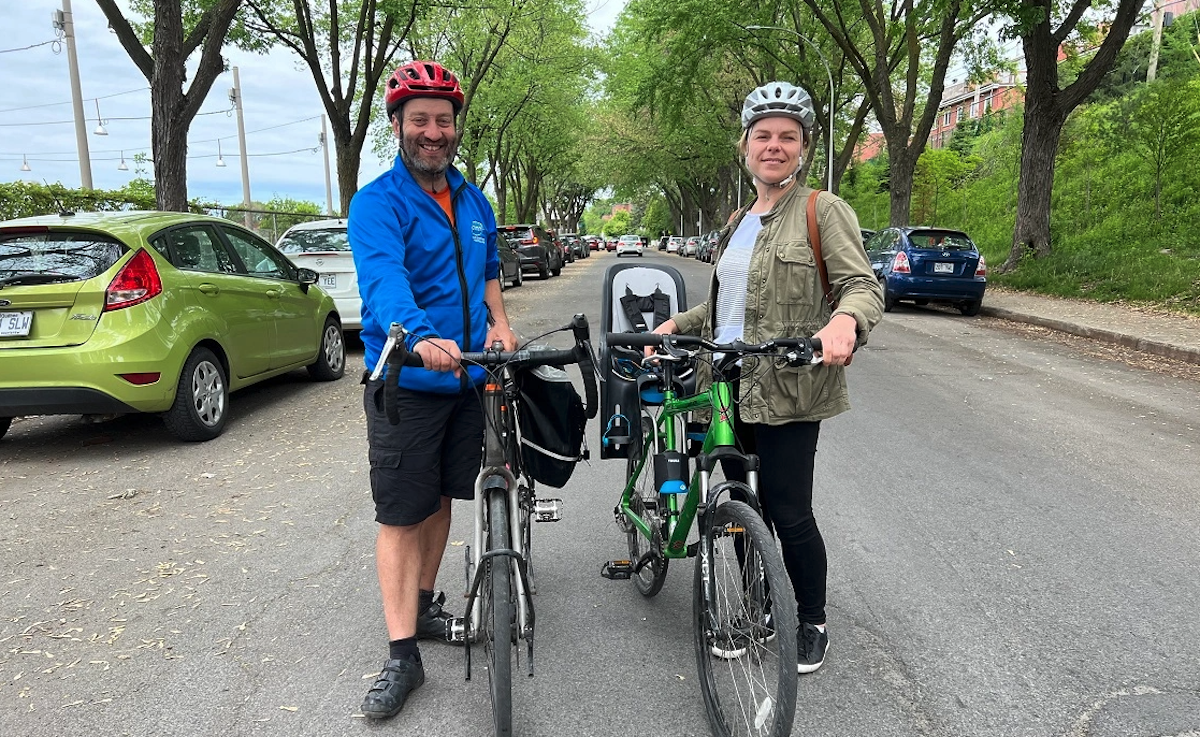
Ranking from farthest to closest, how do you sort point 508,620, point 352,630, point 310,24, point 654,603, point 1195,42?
1. point 1195,42
2. point 310,24
3. point 654,603
4. point 352,630
5. point 508,620

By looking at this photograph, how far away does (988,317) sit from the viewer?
14172mm

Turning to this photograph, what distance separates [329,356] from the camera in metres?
8.23

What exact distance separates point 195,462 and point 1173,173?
69.9 ft

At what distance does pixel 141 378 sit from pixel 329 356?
9.77 feet

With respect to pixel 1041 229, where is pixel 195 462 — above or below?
below

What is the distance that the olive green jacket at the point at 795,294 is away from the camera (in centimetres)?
245

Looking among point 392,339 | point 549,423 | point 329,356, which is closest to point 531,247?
point 329,356

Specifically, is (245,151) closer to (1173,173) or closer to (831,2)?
(831,2)

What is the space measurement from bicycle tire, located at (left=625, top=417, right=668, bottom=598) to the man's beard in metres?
1.22

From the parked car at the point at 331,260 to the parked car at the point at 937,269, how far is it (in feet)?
31.7

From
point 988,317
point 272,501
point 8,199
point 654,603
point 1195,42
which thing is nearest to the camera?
point 654,603

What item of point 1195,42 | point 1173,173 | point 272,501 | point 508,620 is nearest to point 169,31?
point 272,501

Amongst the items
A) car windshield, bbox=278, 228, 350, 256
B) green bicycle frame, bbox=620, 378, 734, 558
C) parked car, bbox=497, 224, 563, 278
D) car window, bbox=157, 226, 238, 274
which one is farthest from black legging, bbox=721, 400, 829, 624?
parked car, bbox=497, 224, 563, 278

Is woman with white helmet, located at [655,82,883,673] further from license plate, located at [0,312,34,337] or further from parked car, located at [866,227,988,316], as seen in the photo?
parked car, located at [866,227,988,316]
